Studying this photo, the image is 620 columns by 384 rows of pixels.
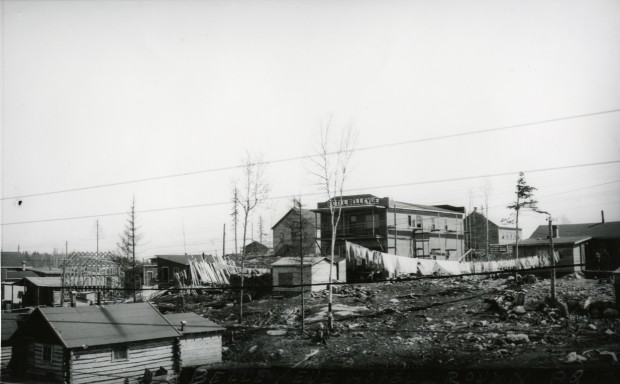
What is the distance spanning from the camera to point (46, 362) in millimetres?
26266

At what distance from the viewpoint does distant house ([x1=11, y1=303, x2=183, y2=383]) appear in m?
A: 24.8

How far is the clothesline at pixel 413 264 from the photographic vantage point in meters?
34.0

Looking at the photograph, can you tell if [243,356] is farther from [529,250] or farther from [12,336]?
[529,250]

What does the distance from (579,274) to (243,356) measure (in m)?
29.1

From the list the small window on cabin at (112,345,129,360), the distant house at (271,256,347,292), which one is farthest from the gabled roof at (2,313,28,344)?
the distant house at (271,256,347,292)

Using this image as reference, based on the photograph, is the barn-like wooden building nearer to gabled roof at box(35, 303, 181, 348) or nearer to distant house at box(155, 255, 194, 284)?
gabled roof at box(35, 303, 181, 348)

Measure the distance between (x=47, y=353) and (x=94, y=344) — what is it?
147 inches

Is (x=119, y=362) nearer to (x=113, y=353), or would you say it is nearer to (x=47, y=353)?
(x=113, y=353)

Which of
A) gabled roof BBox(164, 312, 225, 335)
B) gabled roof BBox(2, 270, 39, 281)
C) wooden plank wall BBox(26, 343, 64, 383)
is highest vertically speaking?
gabled roof BBox(2, 270, 39, 281)

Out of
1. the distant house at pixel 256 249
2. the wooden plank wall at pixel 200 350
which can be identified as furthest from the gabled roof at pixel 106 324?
the distant house at pixel 256 249

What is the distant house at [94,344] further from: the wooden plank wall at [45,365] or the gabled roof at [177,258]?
the gabled roof at [177,258]

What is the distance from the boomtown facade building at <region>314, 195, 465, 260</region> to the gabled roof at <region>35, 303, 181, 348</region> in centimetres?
2389

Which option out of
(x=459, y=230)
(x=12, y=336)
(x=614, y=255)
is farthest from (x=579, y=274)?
(x=12, y=336)

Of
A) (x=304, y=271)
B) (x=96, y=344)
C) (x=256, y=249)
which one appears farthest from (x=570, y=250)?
(x=256, y=249)
